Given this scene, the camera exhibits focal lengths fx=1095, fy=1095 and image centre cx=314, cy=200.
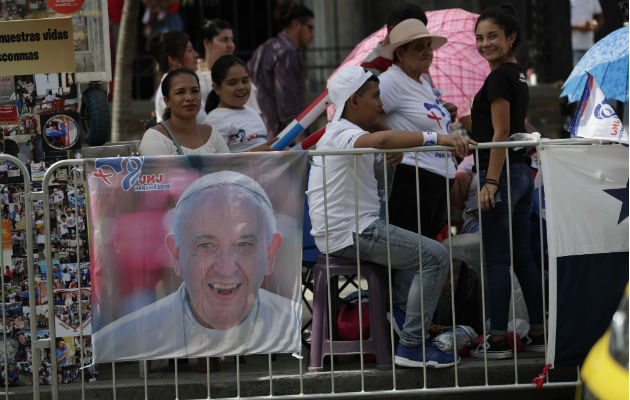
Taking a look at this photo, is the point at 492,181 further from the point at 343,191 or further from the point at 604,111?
the point at 343,191

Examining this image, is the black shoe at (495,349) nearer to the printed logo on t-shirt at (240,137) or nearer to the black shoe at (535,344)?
the black shoe at (535,344)

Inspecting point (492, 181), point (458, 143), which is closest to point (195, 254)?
point (458, 143)

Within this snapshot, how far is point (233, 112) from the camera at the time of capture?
303 inches

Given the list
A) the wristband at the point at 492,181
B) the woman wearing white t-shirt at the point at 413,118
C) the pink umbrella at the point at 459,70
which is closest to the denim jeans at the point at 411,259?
the woman wearing white t-shirt at the point at 413,118

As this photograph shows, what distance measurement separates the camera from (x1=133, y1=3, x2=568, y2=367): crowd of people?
20.9 ft

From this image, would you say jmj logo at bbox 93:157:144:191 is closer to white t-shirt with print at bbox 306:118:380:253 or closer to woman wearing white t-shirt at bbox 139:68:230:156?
woman wearing white t-shirt at bbox 139:68:230:156

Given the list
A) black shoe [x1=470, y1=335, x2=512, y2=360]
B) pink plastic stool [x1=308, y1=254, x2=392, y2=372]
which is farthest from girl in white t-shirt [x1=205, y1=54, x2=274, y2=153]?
black shoe [x1=470, y1=335, x2=512, y2=360]

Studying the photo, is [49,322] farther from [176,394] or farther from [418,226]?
[418,226]

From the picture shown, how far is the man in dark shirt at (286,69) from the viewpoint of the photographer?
10.4 m

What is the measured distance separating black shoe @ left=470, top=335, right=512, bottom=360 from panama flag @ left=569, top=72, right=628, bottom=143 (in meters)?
1.35

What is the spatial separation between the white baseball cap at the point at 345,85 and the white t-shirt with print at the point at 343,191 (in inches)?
4.6

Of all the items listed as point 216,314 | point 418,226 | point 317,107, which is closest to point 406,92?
point 317,107

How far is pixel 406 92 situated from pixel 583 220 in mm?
1425

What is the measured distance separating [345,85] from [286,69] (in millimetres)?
4077
